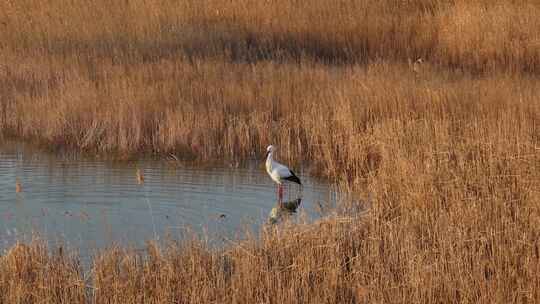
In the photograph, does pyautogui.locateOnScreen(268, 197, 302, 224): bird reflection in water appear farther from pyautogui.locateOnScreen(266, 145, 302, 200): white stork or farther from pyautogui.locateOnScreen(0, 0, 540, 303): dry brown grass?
pyautogui.locateOnScreen(0, 0, 540, 303): dry brown grass

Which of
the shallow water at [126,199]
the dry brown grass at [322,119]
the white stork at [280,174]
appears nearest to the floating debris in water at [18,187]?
the shallow water at [126,199]

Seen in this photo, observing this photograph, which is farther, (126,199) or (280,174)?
(280,174)

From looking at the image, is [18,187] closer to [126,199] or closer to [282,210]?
[126,199]

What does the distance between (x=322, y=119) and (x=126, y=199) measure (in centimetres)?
249

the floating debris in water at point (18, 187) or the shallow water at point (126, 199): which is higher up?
the floating debris in water at point (18, 187)

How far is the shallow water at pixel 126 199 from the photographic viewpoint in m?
6.95

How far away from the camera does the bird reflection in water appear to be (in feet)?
24.0

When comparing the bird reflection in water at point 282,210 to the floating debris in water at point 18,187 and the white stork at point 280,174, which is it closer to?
the white stork at point 280,174

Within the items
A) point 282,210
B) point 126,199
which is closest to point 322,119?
point 282,210

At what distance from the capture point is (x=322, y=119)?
376 inches

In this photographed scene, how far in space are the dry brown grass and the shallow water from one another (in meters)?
0.49

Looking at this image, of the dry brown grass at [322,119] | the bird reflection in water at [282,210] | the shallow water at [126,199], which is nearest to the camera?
the dry brown grass at [322,119]

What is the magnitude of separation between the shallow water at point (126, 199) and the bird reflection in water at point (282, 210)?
47 mm

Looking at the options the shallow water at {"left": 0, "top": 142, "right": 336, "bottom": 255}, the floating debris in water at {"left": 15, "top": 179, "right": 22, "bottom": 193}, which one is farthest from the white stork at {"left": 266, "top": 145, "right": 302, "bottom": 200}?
the floating debris in water at {"left": 15, "top": 179, "right": 22, "bottom": 193}
